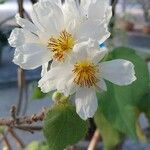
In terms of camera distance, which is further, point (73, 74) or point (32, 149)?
point (32, 149)

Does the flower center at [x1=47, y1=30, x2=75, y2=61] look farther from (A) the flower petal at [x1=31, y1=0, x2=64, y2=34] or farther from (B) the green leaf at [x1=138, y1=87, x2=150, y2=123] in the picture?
(B) the green leaf at [x1=138, y1=87, x2=150, y2=123]

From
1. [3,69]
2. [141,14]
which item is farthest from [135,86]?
[141,14]

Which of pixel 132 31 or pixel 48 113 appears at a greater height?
pixel 48 113

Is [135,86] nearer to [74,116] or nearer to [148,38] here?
[74,116]

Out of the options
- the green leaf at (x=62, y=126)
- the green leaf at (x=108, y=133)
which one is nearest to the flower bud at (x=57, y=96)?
the green leaf at (x=62, y=126)

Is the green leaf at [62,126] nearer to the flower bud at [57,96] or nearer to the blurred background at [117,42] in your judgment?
the flower bud at [57,96]

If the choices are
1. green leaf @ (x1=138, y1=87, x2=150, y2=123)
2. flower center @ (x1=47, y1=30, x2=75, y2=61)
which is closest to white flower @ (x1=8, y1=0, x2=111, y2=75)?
flower center @ (x1=47, y1=30, x2=75, y2=61)

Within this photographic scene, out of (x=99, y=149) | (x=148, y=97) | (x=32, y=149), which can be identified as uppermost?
(x=148, y=97)
